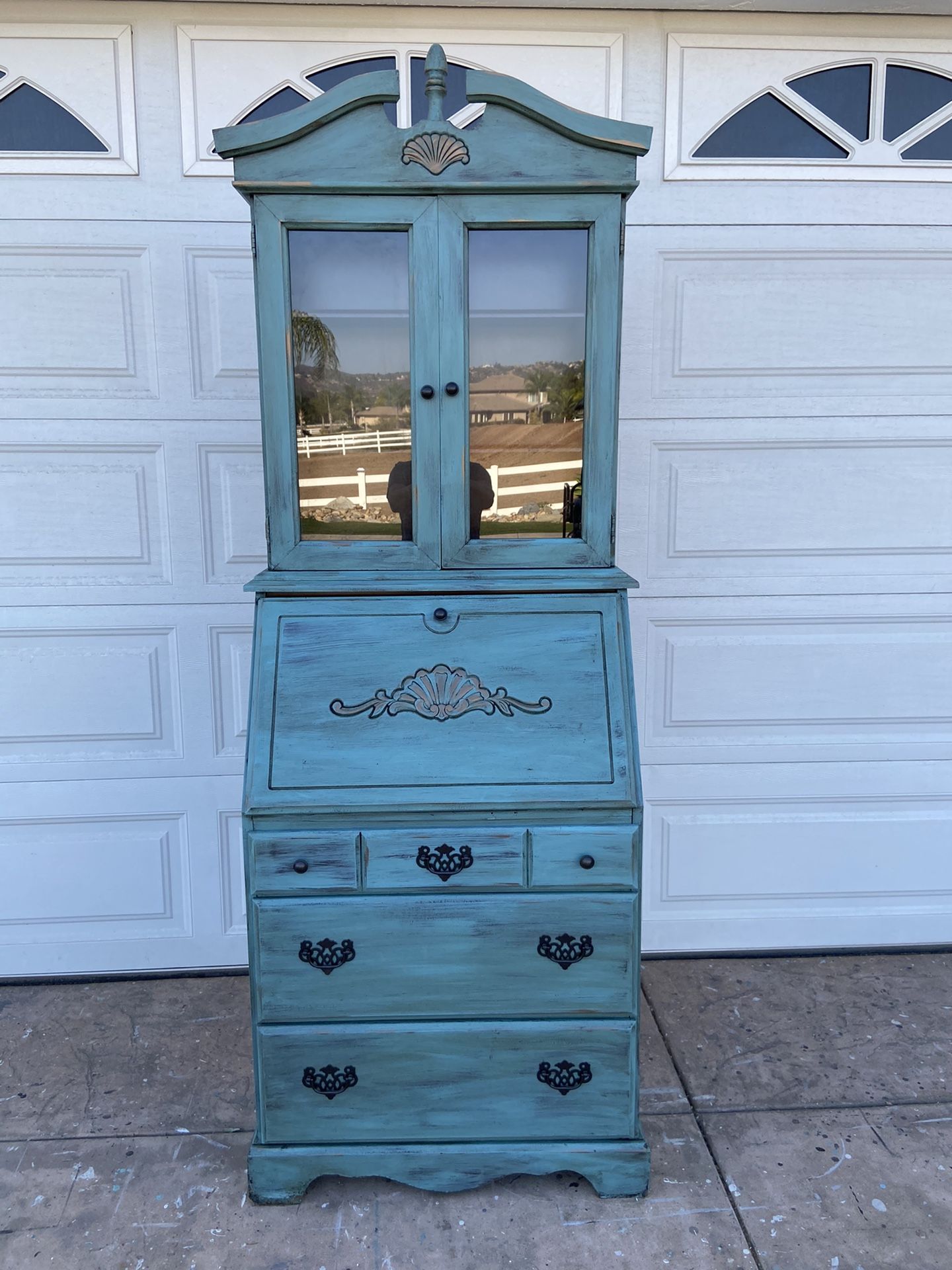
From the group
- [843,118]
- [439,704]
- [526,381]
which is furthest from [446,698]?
[843,118]

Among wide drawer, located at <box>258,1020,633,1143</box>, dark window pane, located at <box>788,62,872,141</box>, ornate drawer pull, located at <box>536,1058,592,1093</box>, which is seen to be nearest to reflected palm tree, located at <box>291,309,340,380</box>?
wide drawer, located at <box>258,1020,633,1143</box>

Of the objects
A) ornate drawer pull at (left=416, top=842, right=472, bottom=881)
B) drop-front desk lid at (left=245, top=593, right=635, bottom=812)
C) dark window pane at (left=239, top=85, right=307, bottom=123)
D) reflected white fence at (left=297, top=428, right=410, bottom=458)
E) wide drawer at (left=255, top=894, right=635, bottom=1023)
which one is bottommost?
wide drawer at (left=255, top=894, right=635, bottom=1023)

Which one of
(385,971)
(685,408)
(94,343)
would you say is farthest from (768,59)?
(385,971)

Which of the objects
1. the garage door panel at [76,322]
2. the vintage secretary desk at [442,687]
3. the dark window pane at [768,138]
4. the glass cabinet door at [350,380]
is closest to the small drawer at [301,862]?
the vintage secretary desk at [442,687]

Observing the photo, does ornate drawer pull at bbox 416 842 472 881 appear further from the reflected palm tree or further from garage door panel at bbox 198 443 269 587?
garage door panel at bbox 198 443 269 587

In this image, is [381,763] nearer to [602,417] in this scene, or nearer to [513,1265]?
[602,417]

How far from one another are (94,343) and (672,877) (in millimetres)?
2421

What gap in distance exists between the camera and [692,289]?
8.70ft

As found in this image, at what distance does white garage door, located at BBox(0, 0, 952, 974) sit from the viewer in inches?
98.9

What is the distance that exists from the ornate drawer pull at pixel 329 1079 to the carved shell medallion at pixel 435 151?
6.22ft

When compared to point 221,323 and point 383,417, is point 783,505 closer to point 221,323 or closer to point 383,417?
point 383,417

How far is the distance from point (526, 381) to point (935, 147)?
1.73 meters

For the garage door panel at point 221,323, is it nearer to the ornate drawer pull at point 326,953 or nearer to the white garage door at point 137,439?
the white garage door at point 137,439

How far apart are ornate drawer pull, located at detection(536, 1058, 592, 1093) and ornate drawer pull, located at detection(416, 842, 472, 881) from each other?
0.48 meters
